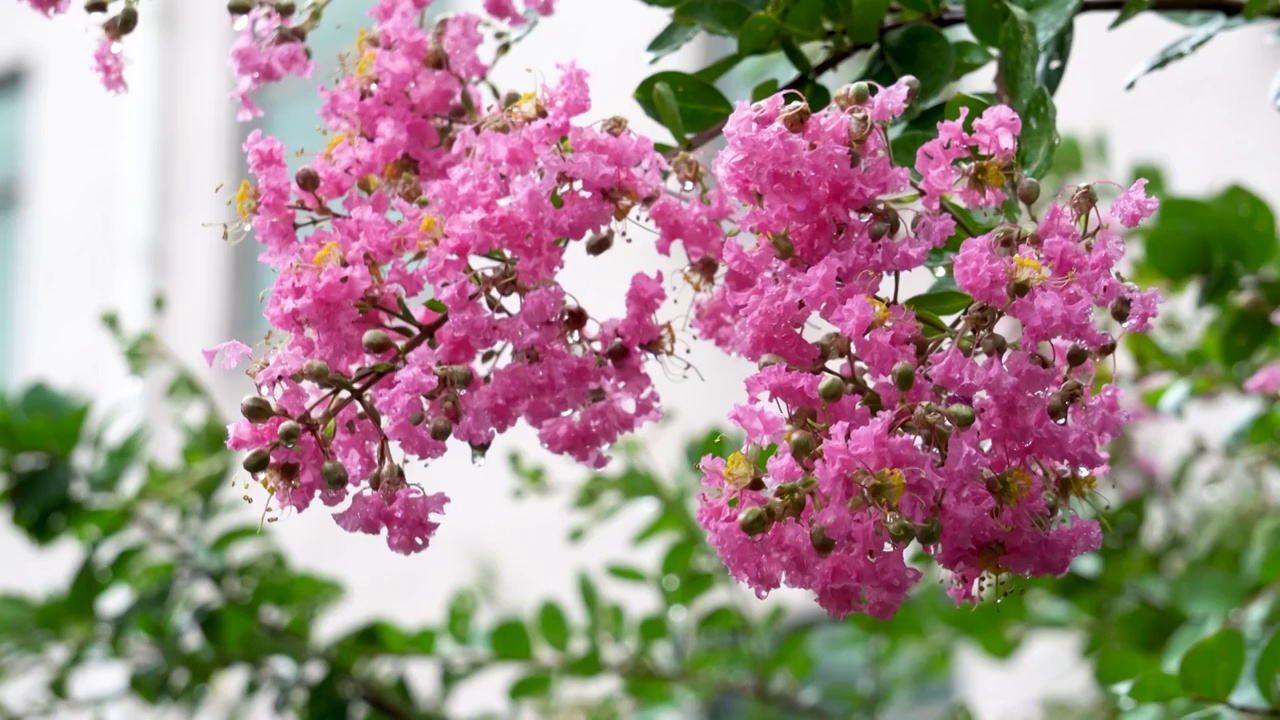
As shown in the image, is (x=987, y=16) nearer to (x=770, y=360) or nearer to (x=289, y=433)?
(x=770, y=360)

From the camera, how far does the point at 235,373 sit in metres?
3.35

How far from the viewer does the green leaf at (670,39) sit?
74 cm

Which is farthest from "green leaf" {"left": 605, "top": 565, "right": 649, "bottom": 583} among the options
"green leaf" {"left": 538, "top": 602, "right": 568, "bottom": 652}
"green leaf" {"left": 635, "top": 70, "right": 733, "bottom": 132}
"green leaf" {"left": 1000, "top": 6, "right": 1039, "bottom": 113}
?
"green leaf" {"left": 1000, "top": 6, "right": 1039, "bottom": 113}

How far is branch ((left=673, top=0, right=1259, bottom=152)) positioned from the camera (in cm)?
70

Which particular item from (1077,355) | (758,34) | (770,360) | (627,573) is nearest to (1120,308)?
(1077,355)

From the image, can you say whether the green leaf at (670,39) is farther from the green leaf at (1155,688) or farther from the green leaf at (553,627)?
the green leaf at (553,627)

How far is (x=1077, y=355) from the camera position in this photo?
534mm

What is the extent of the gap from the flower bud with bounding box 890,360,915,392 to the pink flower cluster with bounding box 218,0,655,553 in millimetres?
156

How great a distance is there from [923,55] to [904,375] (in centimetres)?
24

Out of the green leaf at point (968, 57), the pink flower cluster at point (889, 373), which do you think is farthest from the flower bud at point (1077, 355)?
the green leaf at point (968, 57)

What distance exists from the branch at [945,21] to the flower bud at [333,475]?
0.24 meters

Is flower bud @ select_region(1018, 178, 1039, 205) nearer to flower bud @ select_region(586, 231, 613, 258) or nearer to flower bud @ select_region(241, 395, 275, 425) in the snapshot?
flower bud @ select_region(586, 231, 613, 258)

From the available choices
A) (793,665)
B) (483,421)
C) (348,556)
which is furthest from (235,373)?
(483,421)

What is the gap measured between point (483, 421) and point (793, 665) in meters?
0.89
